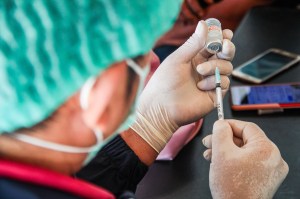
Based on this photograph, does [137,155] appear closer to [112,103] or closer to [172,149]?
[172,149]

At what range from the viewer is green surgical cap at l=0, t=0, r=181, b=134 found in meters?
0.37

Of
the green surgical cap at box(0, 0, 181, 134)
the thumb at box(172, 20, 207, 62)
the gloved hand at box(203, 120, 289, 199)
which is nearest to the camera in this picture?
the green surgical cap at box(0, 0, 181, 134)

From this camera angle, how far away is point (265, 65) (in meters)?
0.96

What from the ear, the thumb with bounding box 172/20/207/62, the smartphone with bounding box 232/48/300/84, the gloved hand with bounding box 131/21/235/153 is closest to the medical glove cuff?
the gloved hand with bounding box 131/21/235/153

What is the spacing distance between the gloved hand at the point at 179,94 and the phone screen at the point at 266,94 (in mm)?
70

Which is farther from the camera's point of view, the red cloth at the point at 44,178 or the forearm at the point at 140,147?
the forearm at the point at 140,147

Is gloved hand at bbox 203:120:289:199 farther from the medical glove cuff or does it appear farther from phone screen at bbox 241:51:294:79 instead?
phone screen at bbox 241:51:294:79

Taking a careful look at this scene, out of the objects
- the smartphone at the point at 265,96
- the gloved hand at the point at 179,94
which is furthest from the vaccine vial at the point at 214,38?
the smartphone at the point at 265,96

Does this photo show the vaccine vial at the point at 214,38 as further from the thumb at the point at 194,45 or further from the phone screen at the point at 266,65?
the phone screen at the point at 266,65

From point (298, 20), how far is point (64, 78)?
954 mm

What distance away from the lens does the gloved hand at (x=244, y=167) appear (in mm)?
625

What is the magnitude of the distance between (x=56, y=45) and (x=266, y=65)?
686 millimetres

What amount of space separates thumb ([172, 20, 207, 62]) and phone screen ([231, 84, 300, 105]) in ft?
0.47

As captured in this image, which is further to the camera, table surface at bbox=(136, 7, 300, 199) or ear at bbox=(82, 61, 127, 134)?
table surface at bbox=(136, 7, 300, 199)
